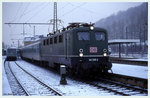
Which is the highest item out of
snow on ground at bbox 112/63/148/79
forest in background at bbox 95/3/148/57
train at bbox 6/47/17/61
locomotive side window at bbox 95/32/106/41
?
forest in background at bbox 95/3/148/57

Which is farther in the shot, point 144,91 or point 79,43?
point 79,43

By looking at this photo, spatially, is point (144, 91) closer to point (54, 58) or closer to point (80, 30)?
point (80, 30)

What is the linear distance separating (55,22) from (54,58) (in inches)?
461

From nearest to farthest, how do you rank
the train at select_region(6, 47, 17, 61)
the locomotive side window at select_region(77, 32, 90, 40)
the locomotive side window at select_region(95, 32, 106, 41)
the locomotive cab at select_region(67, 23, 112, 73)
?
the locomotive cab at select_region(67, 23, 112, 73) → the locomotive side window at select_region(77, 32, 90, 40) → the locomotive side window at select_region(95, 32, 106, 41) → the train at select_region(6, 47, 17, 61)

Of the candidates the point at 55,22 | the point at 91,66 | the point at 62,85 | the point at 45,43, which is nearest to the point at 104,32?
the point at 91,66

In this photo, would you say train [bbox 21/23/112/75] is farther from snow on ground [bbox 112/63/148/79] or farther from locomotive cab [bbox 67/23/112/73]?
snow on ground [bbox 112/63/148/79]

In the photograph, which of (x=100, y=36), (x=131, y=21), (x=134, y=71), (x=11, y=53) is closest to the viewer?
(x=100, y=36)

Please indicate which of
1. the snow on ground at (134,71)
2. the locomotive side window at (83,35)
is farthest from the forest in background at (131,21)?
the snow on ground at (134,71)

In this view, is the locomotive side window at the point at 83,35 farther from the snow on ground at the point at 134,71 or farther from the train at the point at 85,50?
the snow on ground at the point at 134,71

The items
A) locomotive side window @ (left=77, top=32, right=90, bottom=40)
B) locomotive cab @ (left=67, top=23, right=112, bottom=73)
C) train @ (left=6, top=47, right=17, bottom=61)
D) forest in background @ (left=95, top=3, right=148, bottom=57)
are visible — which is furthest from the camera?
train @ (left=6, top=47, right=17, bottom=61)

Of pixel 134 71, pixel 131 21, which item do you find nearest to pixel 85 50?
pixel 134 71

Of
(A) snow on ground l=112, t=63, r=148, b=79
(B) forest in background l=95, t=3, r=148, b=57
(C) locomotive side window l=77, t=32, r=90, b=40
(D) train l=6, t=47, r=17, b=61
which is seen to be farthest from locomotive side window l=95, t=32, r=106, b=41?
(D) train l=6, t=47, r=17, b=61

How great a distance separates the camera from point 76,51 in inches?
531

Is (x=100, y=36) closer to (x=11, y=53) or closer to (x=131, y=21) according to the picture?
(x=131, y=21)
